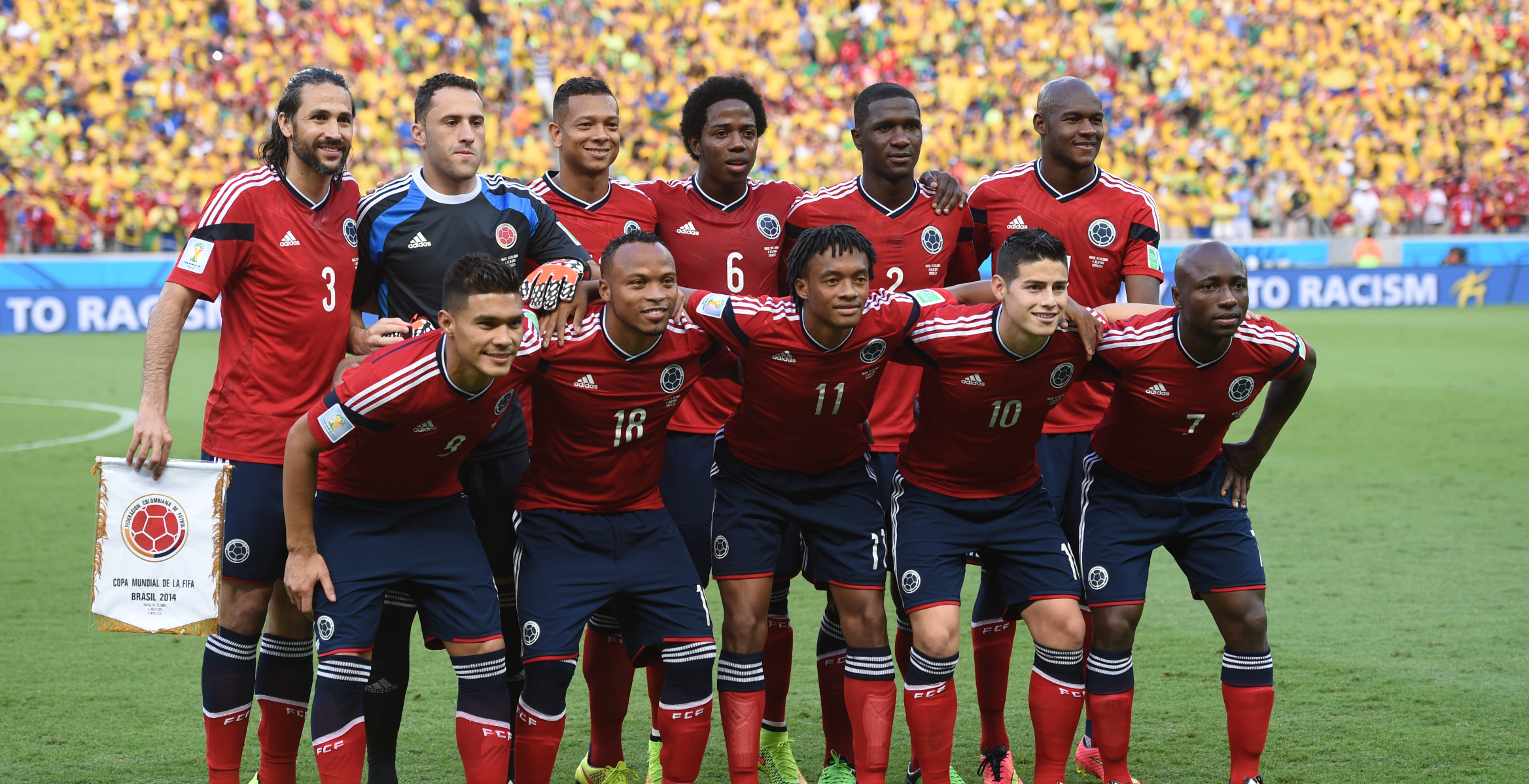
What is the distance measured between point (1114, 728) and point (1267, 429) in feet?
3.83

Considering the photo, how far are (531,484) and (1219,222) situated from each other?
23956 mm

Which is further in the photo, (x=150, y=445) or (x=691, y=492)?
(x=691, y=492)

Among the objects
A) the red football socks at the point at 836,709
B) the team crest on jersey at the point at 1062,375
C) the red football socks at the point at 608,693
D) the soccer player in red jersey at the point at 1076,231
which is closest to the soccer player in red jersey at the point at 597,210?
the red football socks at the point at 608,693

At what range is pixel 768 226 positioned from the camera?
17.0 ft

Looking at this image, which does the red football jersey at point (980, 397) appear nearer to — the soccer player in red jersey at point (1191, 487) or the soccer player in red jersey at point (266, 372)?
the soccer player in red jersey at point (1191, 487)

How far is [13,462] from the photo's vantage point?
35.5 feet

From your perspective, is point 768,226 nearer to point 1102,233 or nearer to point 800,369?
point 800,369

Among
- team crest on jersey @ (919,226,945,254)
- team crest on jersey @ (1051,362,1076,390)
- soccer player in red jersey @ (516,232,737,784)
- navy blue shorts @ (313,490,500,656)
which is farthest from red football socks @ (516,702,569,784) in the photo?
team crest on jersey @ (919,226,945,254)

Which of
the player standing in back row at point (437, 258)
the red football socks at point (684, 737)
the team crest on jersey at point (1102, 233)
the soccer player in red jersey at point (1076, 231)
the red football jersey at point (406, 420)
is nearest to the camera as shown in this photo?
the red football jersey at point (406, 420)

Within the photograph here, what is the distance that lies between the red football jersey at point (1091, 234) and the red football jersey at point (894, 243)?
0.92 feet

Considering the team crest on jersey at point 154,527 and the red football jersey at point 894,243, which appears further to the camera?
the red football jersey at point 894,243

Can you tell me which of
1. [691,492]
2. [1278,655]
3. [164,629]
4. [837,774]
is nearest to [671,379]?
[691,492]

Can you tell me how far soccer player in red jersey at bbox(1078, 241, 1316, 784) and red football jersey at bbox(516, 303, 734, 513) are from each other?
1431mm

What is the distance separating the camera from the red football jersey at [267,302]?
4262 millimetres
